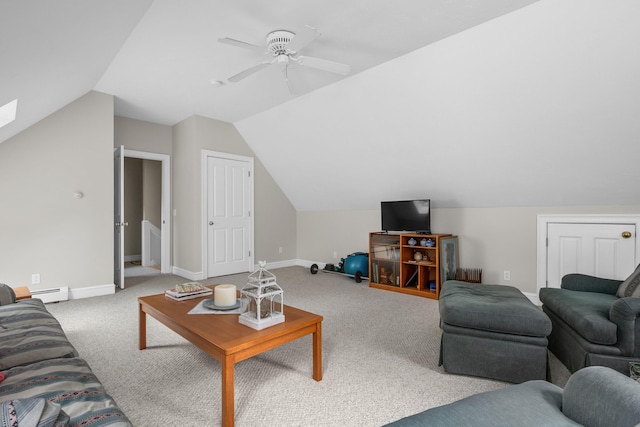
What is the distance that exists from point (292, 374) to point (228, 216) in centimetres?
379

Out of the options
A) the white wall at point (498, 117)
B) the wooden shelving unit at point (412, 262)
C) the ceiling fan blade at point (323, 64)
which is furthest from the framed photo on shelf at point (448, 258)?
the ceiling fan blade at point (323, 64)

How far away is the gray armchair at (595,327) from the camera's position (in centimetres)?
188

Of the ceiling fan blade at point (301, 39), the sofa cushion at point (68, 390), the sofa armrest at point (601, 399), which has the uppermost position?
the ceiling fan blade at point (301, 39)

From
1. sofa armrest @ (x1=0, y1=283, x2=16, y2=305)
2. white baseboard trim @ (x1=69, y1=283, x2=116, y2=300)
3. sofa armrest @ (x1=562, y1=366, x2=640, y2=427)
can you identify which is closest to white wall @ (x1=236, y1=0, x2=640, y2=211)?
sofa armrest @ (x1=562, y1=366, x2=640, y2=427)

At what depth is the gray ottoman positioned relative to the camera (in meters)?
2.03

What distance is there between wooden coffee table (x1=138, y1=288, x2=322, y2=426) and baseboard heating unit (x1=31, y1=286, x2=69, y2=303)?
93.3 inches

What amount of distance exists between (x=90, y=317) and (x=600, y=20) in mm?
5063

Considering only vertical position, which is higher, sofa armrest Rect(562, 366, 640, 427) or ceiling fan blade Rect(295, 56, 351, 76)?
ceiling fan blade Rect(295, 56, 351, 76)

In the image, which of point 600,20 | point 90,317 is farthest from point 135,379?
point 600,20

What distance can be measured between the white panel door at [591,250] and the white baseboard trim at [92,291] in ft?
17.9

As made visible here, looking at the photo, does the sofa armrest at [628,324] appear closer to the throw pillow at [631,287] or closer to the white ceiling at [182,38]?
the throw pillow at [631,287]

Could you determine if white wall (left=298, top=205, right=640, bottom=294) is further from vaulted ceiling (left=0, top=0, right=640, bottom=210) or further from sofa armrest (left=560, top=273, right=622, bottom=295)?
sofa armrest (left=560, top=273, right=622, bottom=295)

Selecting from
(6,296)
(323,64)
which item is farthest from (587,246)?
(6,296)

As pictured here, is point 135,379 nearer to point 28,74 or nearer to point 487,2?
point 28,74
